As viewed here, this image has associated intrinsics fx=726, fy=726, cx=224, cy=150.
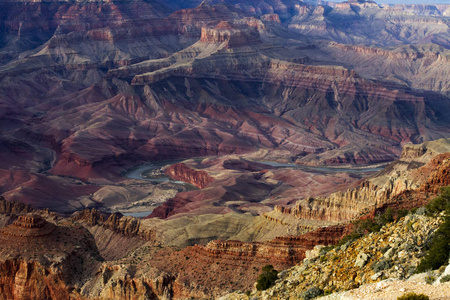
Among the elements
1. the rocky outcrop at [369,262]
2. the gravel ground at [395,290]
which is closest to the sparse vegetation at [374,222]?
the rocky outcrop at [369,262]

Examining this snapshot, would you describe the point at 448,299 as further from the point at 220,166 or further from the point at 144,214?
the point at 220,166

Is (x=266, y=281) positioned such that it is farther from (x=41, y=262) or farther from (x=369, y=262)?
(x=41, y=262)

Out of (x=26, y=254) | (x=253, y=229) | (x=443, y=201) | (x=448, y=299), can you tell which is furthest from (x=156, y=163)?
(x=448, y=299)

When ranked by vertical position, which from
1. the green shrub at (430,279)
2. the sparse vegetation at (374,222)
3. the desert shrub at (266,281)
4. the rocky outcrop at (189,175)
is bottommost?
the rocky outcrop at (189,175)

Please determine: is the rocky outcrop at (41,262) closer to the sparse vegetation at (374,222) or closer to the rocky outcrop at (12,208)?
the sparse vegetation at (374,222)

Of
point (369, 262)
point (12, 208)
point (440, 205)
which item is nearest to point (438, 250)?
point (369, 262)
